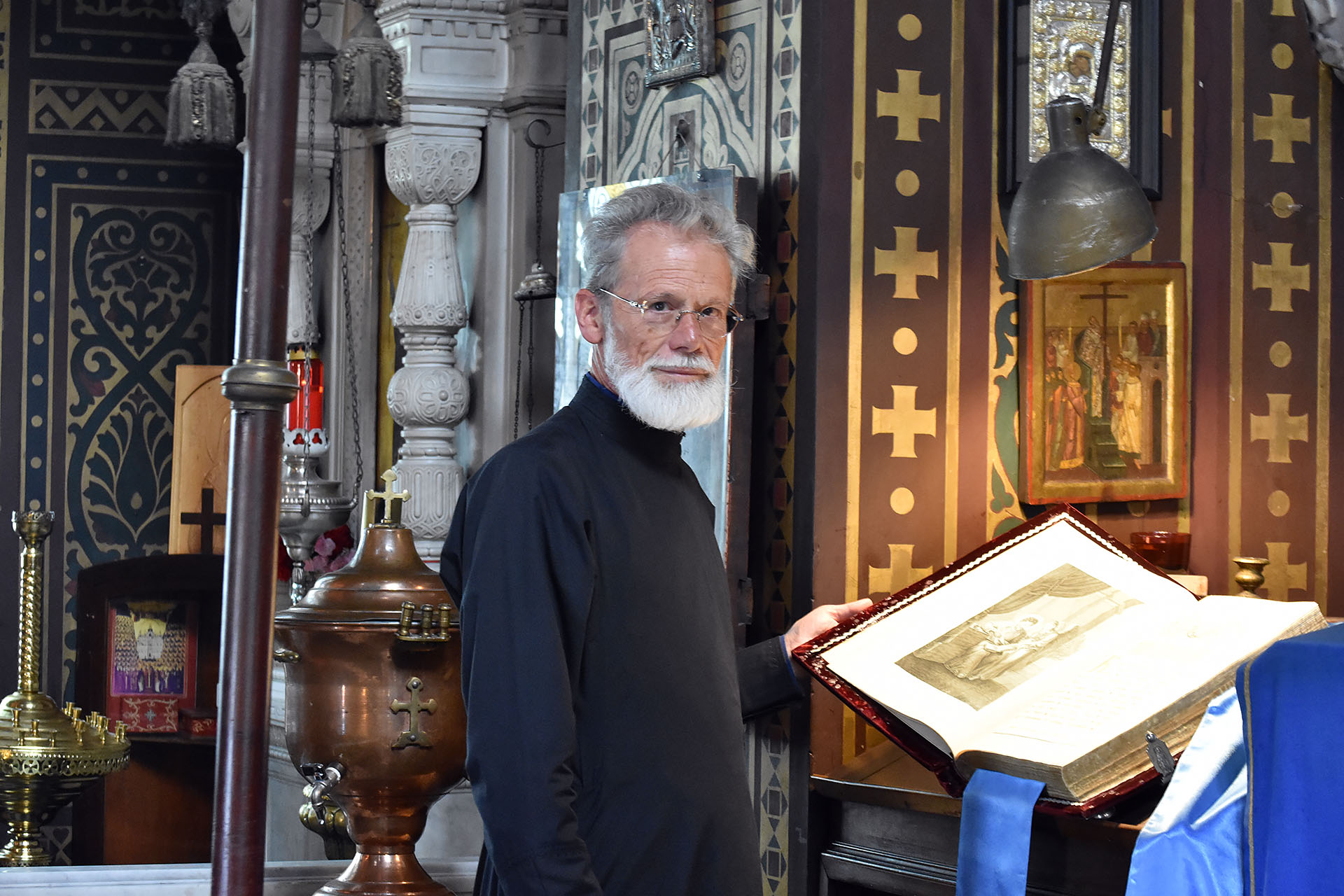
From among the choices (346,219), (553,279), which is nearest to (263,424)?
(553,279)

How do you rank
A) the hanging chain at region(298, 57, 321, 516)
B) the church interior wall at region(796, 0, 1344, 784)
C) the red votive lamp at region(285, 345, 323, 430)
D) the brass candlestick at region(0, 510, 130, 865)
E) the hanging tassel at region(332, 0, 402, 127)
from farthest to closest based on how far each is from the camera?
1. the red votive lamp at region(285, 345, 323, 430)
2. the hanging chain at region(298, 57, 321, 516)
3. the hanging tassel at region(332, 0, 402, 127)
4. the brass candlestick at region(0, 510, 130, 865)
5. the church interior wall at region(796, 0, 1344, 784)

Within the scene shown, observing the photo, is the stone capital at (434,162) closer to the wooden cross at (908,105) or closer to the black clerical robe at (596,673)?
→ the wooden cross at (908,105)

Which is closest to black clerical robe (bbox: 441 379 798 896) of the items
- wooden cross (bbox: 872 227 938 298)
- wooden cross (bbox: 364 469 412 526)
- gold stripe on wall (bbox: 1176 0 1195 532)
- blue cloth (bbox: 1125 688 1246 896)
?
blue cloth (bbox: 1125 688 1246 896)

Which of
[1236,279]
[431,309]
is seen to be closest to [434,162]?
[431,309]

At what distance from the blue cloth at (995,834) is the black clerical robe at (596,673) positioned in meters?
0.37

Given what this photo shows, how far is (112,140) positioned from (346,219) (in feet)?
5.11

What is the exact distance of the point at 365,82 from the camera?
470 centimetres

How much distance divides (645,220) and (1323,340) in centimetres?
206

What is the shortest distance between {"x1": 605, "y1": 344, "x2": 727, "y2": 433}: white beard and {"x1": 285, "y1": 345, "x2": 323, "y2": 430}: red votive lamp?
393 centimetres

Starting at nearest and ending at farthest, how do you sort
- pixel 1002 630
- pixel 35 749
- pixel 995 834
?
pixel 995 834
pixel 1002 630
pixel 35 749

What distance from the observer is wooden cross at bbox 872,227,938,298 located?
3389 mm

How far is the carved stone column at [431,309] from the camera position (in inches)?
202

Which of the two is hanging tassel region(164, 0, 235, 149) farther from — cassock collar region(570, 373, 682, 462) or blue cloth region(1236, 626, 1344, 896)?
blue cloth region(1236, 626, 1344, 896)

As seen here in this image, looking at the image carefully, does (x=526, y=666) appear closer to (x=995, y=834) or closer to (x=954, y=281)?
(x=995, y=834)
